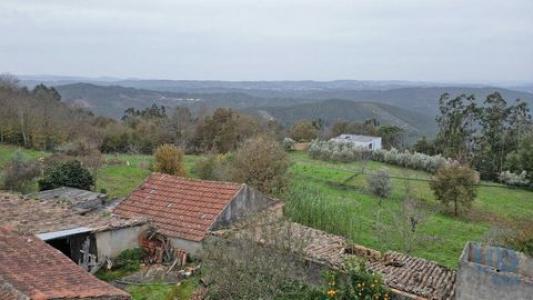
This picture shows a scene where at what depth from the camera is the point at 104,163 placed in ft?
129

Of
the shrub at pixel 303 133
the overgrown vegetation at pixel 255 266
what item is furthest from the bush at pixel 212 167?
the shrub at pixel 303 133

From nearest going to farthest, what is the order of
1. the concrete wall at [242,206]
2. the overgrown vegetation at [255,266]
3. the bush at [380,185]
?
the overgrown vegetation at [255,266] → the concrete wall at [242,206] → the bush at [380,185]

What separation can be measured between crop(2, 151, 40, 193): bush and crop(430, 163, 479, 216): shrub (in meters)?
→ 25.0

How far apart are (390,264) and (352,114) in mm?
95196

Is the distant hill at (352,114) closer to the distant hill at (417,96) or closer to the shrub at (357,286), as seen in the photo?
the distant hill at (417,96)

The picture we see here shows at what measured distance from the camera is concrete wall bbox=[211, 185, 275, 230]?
18.7 m

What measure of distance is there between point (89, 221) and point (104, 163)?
72.9 ft

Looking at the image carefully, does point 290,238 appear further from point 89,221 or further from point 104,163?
point 104,163

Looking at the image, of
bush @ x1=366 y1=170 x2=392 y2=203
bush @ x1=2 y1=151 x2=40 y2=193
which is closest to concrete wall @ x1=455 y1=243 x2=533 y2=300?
bush @ x1=366 y1=170 x2=392 y2=203

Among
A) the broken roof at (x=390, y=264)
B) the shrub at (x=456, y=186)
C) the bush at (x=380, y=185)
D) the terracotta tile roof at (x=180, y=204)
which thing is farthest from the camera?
the bush at (x=380, y=185)

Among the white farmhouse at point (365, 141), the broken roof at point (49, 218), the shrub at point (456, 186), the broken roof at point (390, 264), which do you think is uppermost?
the broken roof at point (49, 218)

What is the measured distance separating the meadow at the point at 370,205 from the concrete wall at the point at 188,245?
581 cm

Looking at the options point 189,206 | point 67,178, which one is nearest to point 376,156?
point 67,178

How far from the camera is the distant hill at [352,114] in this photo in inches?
4235
